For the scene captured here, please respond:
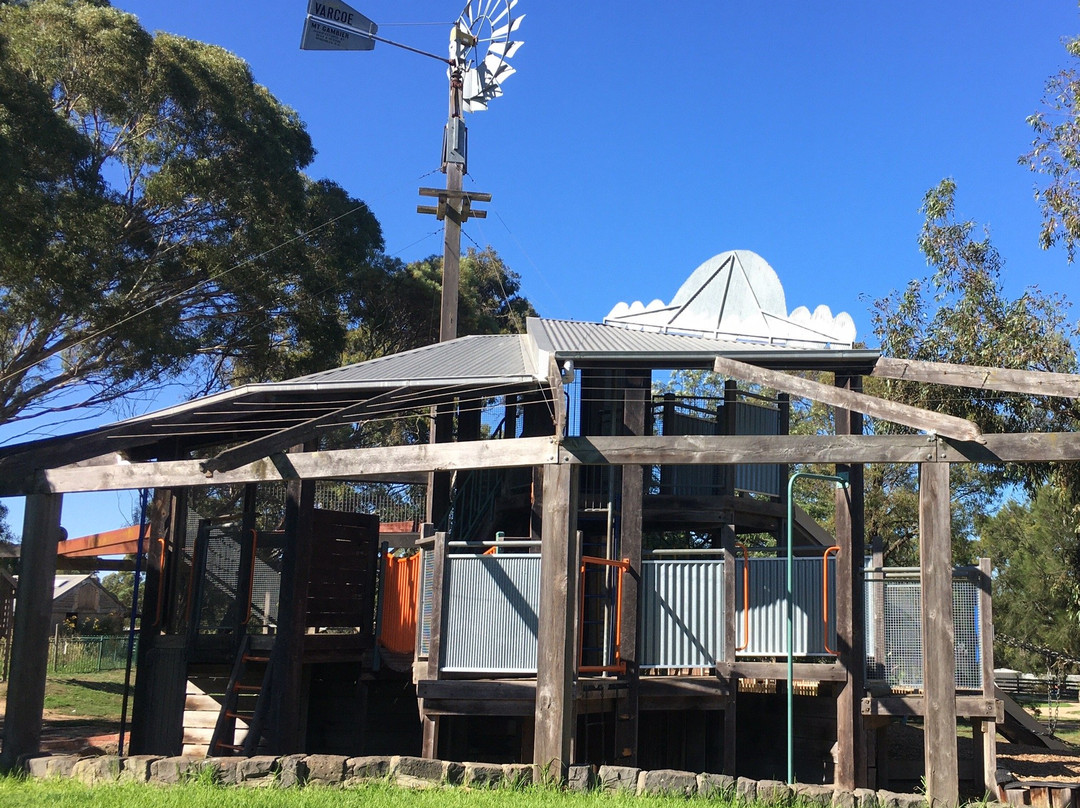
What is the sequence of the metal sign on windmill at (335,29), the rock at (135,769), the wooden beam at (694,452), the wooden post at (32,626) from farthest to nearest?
the metal sign on windmill at (335,29), the wooden post at (32,626), the rock at (135,769), the wooden beam at (694,452)

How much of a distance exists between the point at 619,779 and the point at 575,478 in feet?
8.04

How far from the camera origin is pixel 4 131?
1961cm

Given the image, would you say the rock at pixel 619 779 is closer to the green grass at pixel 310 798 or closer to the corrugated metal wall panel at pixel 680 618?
the green grass at pixel 310 798

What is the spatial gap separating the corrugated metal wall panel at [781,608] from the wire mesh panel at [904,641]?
720 millimetres

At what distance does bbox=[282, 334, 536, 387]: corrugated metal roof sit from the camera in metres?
11.5

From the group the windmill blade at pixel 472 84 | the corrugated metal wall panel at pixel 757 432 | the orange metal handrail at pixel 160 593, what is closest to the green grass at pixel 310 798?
the orange metal handrail at pixel 160 593

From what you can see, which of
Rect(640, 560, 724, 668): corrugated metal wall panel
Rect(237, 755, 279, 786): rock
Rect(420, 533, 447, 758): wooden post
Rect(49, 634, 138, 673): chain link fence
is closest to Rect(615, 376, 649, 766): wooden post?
Rect(640, 560, 724, 668): corrugated metal wall panel

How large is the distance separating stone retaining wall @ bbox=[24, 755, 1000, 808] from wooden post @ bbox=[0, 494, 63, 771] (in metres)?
2.41

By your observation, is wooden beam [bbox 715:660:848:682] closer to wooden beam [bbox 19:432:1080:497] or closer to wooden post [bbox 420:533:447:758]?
wooden post [bbox 420:533:447:758]

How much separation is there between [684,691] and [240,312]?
18200 mm

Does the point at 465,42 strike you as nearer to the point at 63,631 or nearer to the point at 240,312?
the point at 240,312

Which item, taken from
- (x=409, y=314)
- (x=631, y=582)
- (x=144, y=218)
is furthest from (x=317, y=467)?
(x=409, y=314)

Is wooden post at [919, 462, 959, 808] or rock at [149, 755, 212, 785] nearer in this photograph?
wooden post at [919, 462, 959, 808]

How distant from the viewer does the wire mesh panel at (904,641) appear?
12.3 metres
